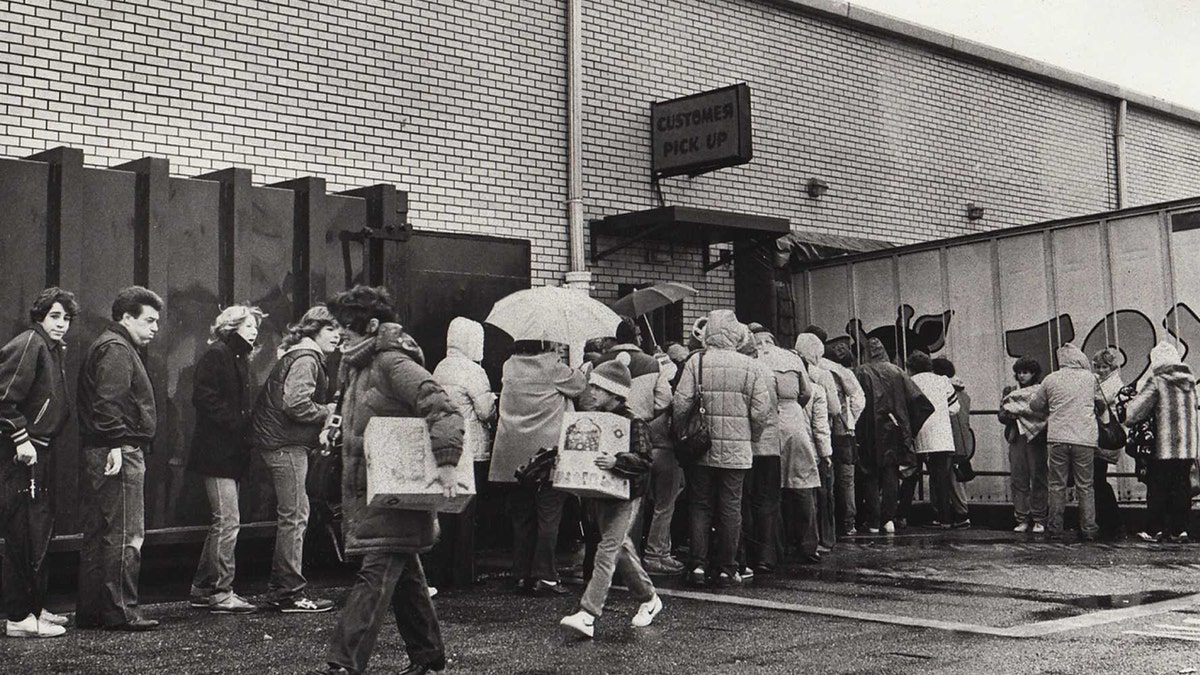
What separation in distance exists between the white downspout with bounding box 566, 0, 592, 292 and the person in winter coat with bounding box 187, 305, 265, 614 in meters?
5.67

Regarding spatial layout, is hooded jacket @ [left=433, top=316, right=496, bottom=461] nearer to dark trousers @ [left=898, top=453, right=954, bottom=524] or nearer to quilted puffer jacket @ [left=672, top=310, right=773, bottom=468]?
Answer: quilted puffer jacket @ [left=672, top=310, right=773, bottom=468]

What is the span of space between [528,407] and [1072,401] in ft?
19.6

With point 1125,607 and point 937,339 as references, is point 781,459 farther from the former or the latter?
point 937,339

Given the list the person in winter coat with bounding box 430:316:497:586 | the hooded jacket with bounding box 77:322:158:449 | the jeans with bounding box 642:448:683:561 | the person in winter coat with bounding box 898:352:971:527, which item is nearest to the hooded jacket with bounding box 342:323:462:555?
the hooded jacket with bounding box 77:322:158:449

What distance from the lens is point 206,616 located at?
8.07 meters

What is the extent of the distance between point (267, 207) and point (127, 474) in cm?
295

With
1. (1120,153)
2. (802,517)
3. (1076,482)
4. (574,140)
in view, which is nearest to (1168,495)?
(1076,482)

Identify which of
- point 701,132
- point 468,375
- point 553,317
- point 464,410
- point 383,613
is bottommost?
point 383,613

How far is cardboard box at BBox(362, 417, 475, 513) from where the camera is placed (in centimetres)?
563

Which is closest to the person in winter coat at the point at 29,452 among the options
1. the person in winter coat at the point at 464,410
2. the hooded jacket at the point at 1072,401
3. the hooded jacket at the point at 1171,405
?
the person in winter coat at the point at 464,410

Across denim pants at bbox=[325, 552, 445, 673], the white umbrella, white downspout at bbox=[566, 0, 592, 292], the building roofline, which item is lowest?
denim pants at bbox=[325, 552, 445, 673]

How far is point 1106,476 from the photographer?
13094mm

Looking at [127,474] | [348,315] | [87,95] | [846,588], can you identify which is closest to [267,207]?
[87,95]

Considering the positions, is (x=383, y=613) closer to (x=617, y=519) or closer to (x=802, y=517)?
(x=617, y=519)
